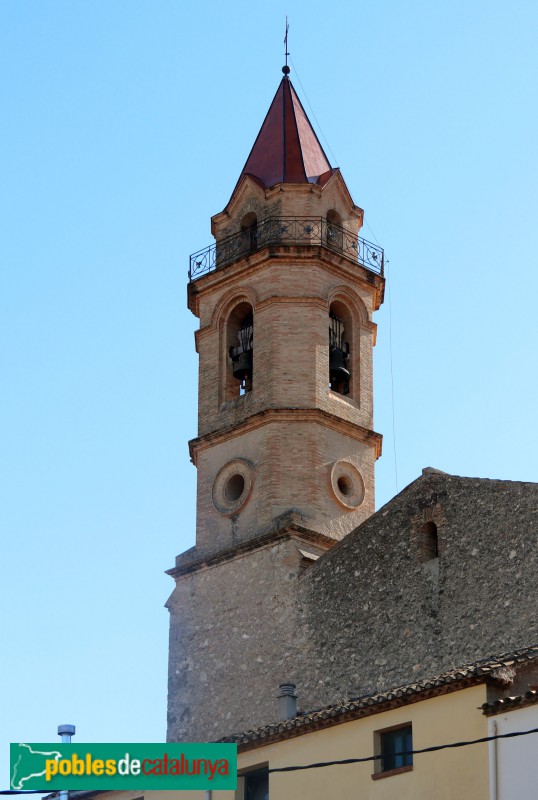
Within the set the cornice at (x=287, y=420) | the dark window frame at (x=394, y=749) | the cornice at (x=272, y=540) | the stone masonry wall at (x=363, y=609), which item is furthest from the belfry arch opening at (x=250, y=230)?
the dark window frame at (x=394, y=749)

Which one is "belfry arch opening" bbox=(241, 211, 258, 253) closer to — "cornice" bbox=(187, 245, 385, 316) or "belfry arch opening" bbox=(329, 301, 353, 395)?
"cornice" bbox=(187, 245, 385, 316)

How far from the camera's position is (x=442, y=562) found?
26.4 metres

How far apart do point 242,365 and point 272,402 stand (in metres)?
1.72

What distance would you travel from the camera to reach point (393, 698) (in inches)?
792

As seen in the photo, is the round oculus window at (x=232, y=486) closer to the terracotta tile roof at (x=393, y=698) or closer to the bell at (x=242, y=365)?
the bell at (x=242, y=365)

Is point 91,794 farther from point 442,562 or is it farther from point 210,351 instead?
point 210,351

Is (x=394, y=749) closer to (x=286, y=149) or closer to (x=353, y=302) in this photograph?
(x=353, y=302)

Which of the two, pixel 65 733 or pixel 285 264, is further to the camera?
pixel 285 264

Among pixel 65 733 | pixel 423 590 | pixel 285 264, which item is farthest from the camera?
pixel 285 264

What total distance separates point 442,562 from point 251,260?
8591mm

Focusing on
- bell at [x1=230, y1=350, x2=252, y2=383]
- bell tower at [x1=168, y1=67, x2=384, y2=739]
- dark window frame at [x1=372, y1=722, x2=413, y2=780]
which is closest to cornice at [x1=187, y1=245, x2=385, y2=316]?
bell tower at [x1=168, y1=67, x2=384, y2=739]

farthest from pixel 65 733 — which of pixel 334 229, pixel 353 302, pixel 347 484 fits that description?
pixel 334 229

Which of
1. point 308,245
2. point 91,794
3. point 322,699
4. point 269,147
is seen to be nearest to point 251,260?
point 308,245

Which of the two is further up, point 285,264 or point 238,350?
point 285,264
